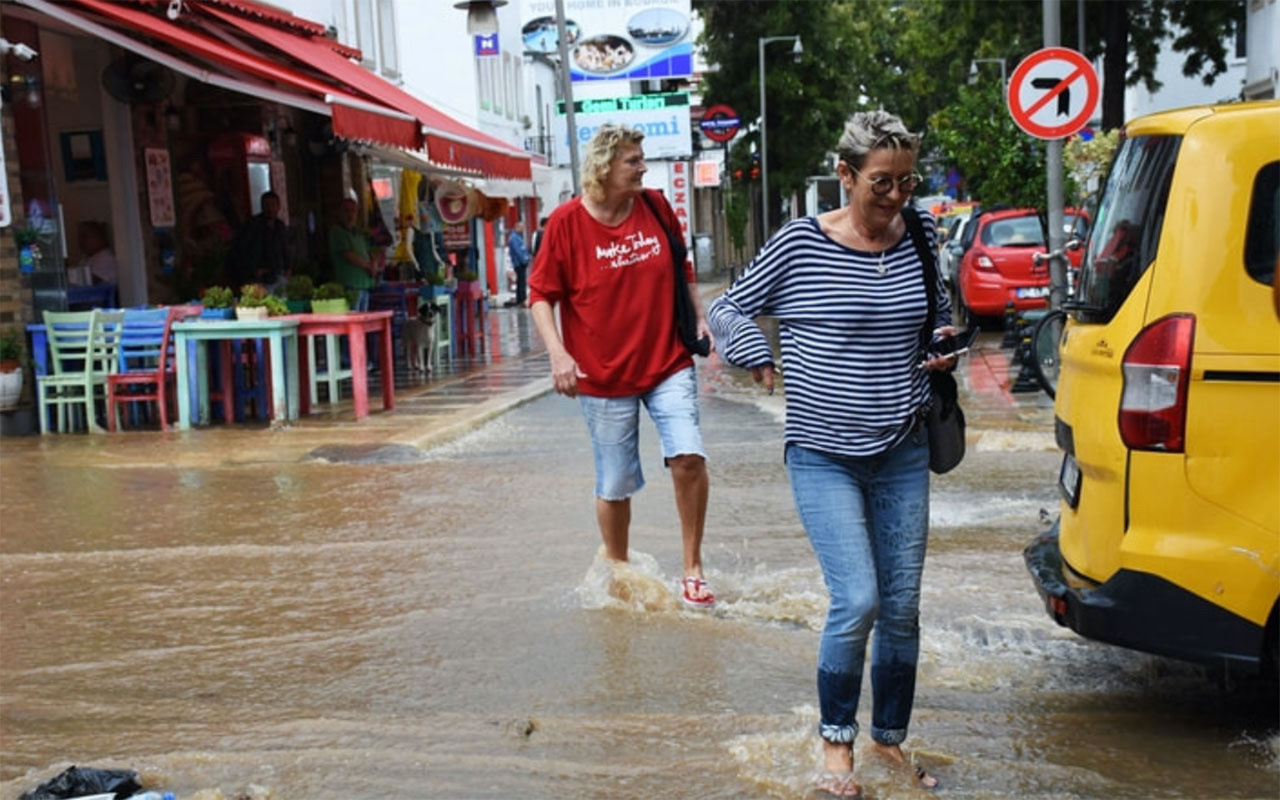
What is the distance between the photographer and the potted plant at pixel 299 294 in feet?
47.5

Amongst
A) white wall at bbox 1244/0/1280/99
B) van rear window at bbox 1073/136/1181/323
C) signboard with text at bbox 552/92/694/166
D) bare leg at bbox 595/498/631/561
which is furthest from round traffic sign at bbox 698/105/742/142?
van rear window at bbox 1073/136/1181/323

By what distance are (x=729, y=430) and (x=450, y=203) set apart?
11.4m

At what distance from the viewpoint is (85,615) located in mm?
6938

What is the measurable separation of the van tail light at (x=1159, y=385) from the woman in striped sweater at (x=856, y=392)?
1.84 ft

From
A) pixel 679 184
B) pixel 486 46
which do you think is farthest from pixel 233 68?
pixel 679 184

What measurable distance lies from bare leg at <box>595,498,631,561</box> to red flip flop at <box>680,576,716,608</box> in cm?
36

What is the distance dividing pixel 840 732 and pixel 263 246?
44.5 ft

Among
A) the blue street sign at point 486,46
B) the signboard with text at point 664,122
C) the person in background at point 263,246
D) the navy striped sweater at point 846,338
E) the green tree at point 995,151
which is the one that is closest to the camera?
the navy striped sweater at point 846,338

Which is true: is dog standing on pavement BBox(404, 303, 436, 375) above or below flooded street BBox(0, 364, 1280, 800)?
above

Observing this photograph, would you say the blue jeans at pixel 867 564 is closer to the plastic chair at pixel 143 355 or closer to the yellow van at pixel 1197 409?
the yellow van at pixel 1197 409

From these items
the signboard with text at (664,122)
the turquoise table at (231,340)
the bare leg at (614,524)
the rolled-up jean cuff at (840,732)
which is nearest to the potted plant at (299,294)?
the turquoise table at (231,340)

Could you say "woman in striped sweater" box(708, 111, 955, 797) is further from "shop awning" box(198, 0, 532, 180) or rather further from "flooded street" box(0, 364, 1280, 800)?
"shop awning" box(198, 0, 532, 180)

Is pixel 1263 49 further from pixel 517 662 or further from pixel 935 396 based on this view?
pixel 935 396

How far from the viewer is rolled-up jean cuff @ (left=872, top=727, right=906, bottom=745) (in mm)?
4707
